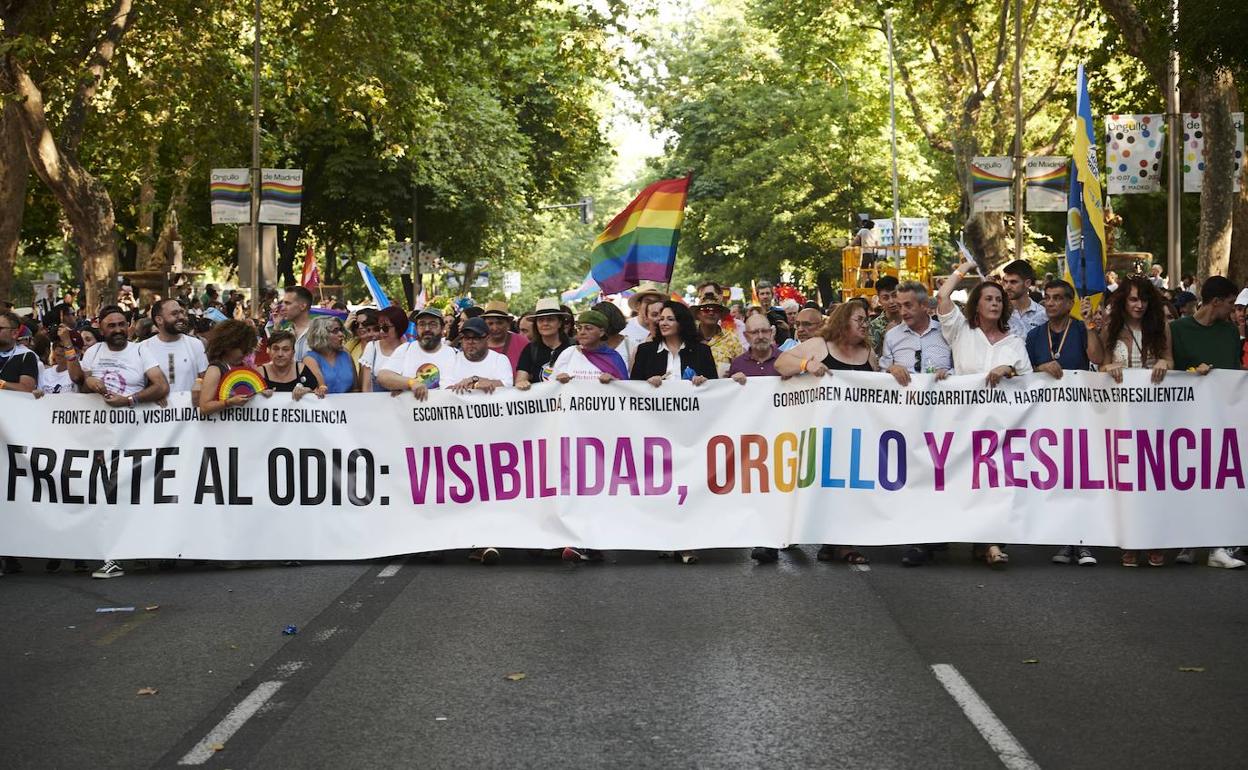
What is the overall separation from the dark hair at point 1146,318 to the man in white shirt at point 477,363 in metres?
4.00

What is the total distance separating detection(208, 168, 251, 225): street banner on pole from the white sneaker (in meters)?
20.2

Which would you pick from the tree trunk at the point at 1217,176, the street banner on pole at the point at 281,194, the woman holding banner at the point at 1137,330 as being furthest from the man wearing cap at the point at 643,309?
the street banner on pole at the point at 281,194

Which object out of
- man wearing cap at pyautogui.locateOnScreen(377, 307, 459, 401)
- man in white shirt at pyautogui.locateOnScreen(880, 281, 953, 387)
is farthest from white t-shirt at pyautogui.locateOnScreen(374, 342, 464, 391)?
man in white shirt at pyautogui.locateOnScreen(880, 281, 953, 387)

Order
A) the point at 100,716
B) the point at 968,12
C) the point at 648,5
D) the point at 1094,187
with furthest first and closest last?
the point at 648,5 → the point at 968,12 → the point at 1094,187 → the point at 100,716

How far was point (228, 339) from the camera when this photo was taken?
11.9 metres

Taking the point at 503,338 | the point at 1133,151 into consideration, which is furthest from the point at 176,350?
the point at 1133,151

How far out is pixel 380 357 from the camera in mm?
12867

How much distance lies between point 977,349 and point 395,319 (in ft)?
13.7

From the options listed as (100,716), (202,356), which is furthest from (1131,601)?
(202,356)

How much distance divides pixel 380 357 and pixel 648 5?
15181mm

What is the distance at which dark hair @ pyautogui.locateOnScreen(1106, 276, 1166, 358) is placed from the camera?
11680 millimetres

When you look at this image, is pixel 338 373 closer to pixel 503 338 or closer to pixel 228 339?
pixel 228 339

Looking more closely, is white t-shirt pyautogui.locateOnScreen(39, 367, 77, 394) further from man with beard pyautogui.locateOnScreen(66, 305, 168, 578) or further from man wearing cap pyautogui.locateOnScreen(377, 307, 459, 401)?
man wearing cap pyautogui.locateOnScreen(377, 307, 459, 401)

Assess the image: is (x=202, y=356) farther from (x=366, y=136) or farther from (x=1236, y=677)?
(x=366, y=136)
